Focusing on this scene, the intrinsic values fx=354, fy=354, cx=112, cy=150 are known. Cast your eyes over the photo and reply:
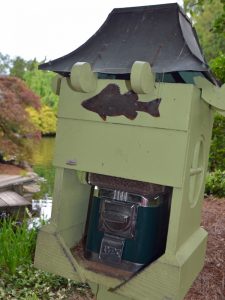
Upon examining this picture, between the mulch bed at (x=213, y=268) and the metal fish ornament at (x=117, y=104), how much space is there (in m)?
1.23

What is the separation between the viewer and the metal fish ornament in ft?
5.38

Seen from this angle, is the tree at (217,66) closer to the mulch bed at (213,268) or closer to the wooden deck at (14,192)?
the mulch bed at (213,268)

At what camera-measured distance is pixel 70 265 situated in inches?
72.4

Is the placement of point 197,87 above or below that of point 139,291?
above

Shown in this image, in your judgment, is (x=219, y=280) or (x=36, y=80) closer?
(x=219, y=280)

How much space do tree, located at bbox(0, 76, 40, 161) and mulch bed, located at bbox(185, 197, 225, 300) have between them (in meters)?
5.92

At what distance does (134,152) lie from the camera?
1674 mm

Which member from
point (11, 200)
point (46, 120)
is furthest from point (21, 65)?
point (11, 200)

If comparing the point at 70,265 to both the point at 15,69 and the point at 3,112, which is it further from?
the point at 15,69

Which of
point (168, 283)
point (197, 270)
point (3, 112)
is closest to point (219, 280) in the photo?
point (197, 270)

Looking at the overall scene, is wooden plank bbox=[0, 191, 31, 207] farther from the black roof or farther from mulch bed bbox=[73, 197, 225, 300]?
the black roof

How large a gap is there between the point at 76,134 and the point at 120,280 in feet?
2.53

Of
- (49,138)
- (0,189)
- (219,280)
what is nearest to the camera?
(219,280)

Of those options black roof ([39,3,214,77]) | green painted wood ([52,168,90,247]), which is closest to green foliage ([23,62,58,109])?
green painted wood ([52,168,90,247])
